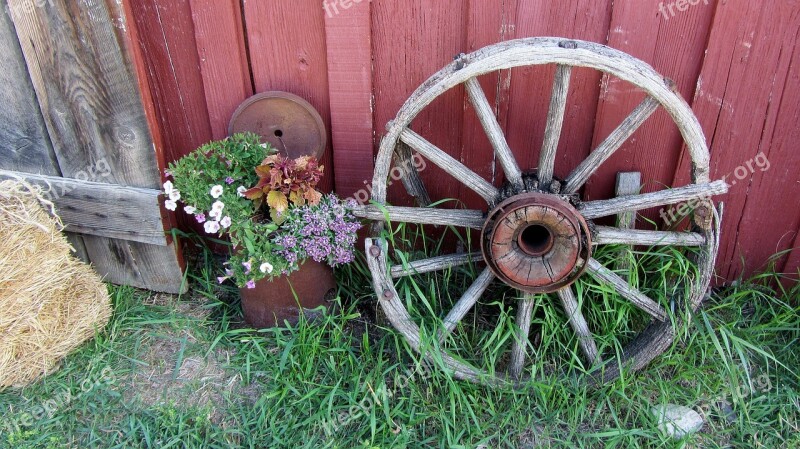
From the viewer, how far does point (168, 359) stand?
2.45 metres

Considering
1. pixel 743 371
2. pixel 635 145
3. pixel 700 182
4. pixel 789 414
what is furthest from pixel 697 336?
pixel 635 145

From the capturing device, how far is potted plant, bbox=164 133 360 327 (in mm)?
2188

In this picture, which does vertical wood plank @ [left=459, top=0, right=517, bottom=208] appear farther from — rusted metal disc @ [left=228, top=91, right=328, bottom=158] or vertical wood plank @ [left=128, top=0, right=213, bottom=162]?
vertical wood plank @ [left=128, top=0, right=213, bottom=162]

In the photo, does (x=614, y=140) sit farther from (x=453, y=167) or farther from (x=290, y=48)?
(x=290, y=48)

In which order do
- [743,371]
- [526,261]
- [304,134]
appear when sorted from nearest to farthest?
[526,261]
[743,371]
[304,134]

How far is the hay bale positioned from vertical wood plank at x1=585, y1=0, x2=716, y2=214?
2.23 metres

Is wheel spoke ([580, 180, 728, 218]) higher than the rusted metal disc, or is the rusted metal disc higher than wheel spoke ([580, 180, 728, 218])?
the rusted metal disc

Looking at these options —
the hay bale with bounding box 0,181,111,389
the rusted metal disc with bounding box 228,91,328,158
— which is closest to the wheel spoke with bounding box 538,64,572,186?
the rusted metal disc with bounding box 228,91,328,158

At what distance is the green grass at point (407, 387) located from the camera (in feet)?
7.04

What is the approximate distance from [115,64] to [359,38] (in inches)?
39.6

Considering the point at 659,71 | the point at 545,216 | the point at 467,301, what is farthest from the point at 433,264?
the point at 659,71

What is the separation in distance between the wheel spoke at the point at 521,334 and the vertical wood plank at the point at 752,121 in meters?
0.90

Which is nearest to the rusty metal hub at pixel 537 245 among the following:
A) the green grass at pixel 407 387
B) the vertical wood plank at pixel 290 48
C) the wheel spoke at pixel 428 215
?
the wheel spoke at pixel 428 215

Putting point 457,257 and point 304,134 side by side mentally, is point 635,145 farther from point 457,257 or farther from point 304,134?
point 304,134
